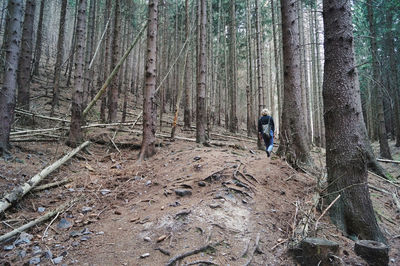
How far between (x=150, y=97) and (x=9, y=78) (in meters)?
3.13

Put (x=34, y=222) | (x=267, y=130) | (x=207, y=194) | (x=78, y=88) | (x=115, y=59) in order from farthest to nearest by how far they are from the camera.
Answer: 1. (x=115, y=59)
2. (x=267, y=130)
3. (x=78, y=88)
4. (x=207, y=194)
5. (x=34, y=222)

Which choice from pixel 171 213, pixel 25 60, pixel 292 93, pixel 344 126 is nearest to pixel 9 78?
pixel 25 60

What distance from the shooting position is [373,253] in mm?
2488

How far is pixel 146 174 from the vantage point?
4.98m

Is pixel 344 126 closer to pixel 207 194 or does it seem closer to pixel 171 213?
pixel 207 194

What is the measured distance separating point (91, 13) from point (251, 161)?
15.8 metres

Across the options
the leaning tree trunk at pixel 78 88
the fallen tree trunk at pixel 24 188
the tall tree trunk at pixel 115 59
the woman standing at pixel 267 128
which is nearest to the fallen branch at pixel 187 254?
the fallen tree trunk at pixel 24 188

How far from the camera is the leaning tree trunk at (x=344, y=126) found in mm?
3248

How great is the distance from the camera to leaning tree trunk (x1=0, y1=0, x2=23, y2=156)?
5.06 m

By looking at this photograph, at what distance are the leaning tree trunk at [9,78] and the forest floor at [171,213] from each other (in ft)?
1.88

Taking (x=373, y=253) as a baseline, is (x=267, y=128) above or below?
above

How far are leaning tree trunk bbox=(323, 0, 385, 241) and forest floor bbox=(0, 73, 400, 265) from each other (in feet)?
0.94

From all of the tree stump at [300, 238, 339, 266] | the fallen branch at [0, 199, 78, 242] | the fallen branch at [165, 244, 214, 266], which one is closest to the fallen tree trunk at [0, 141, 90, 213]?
the fallen branch at [0, 199, 78, 242]

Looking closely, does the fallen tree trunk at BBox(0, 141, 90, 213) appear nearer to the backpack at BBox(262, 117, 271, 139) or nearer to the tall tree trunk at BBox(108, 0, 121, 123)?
the tall tree trunk at BBox(108, 0, 121, 123)
